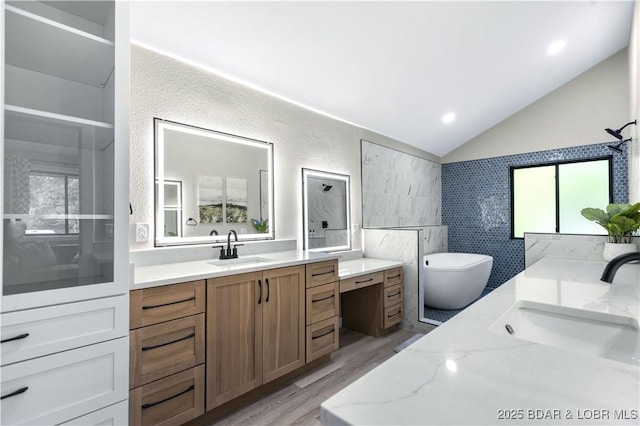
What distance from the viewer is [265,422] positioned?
1781 millimetres

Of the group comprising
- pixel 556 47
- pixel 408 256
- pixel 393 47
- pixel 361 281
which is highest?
pixel 556 47

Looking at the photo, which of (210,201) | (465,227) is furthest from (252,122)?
(465,227)

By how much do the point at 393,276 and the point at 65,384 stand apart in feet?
8.57

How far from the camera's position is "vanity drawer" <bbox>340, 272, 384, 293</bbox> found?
264cm

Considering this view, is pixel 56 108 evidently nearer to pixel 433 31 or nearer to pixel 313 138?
pixel 313 138

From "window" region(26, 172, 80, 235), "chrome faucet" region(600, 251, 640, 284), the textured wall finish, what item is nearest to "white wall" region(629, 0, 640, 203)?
"chrome faucet" region(600, 251, 640, 284)

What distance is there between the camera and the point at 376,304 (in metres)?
3.02

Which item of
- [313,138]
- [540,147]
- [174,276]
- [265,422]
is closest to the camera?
[174,276]

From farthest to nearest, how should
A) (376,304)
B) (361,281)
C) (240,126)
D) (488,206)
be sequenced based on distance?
(488,206) < (376,304) < (361,281) < (240,126)

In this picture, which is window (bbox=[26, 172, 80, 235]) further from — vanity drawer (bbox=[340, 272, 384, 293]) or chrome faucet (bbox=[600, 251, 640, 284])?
chrome faucet (bbox=[600, 251, 640, 284])

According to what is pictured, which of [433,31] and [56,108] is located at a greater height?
[433,31]

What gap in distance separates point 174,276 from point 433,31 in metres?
2.73

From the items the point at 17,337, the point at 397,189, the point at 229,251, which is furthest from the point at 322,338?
the point at 397,189

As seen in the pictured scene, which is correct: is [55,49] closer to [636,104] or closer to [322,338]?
[322,338]
